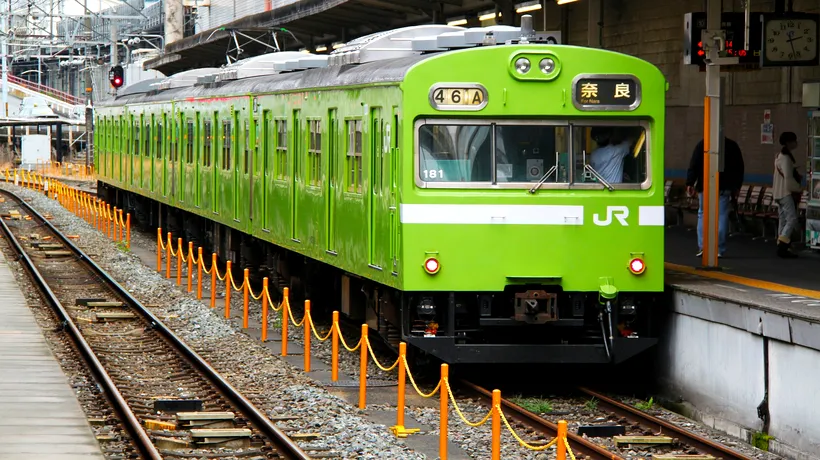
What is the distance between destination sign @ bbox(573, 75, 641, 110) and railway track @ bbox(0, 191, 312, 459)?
3817 millimetres

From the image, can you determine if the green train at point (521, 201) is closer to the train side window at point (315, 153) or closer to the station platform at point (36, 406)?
the train side window at point (315, 153)

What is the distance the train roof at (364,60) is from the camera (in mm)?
12970

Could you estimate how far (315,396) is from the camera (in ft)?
39.7

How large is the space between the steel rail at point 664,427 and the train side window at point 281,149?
19.3ft

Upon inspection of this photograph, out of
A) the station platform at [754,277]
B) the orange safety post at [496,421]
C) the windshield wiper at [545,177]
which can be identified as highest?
the windshield wiper at [545,177]

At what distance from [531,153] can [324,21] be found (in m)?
16.2

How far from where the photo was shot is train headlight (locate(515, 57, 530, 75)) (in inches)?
472

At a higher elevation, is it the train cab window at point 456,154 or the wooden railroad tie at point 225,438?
the train cab window at point 456,154

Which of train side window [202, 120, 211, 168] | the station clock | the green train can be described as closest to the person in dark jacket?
the station clock

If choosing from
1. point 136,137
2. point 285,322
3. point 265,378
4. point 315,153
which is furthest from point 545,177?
point 136,137

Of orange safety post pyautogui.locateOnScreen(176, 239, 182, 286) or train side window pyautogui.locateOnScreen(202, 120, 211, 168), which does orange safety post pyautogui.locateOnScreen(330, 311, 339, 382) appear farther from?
train side window pyautogui.locateOnScreen(202, 120, 211, 168)

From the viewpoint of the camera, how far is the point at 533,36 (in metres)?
12.9

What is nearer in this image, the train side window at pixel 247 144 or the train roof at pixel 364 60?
the train roof at pixel 364 60

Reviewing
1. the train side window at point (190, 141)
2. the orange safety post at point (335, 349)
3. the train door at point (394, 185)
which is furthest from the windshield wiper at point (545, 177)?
the train side window at point (190, 141)
